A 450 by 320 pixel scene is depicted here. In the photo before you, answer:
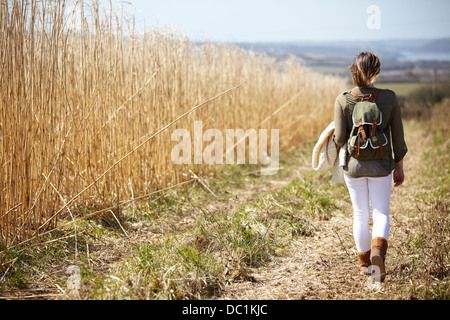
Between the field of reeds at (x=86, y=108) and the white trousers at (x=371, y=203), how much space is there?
0.96 metres

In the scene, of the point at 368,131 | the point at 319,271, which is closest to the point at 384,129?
the point at 368,131

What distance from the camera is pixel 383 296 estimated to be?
2158mm

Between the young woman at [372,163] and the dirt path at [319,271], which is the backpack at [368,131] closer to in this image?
the young woman at [372,163]

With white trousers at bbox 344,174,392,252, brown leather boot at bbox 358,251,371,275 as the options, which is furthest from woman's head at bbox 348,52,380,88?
brown leather boot at bbox 358,251,371,275

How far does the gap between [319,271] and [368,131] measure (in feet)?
3.09

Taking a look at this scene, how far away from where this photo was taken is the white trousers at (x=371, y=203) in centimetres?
215

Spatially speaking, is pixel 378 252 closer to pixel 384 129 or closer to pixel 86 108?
pixel 384 129

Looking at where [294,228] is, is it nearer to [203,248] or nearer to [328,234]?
[328,234]

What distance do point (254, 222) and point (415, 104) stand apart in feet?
46.2

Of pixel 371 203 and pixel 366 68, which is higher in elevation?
pixel 366 68

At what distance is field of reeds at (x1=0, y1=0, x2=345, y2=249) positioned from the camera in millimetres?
2496

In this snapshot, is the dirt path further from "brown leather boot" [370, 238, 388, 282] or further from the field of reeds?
the field of reeds

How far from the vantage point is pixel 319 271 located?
253 cm
